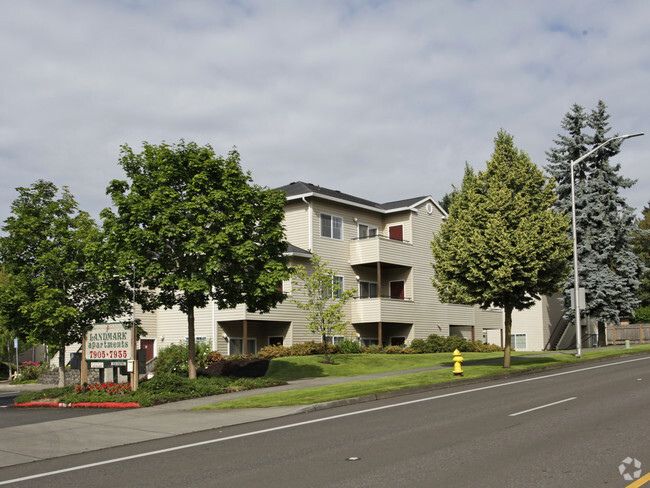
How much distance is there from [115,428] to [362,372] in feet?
46.5

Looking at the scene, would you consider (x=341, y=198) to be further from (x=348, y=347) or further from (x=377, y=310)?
(x=348, y=347)

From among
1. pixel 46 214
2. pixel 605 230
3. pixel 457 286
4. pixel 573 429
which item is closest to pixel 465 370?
pixel 457 286

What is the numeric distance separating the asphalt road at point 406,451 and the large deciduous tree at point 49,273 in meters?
11.9

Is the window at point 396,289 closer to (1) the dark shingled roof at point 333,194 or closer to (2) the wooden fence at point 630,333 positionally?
(1) the dark shingled roof at point 333,194

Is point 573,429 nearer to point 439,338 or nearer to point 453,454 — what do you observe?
point 453,454

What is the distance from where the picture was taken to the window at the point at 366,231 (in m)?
39.4

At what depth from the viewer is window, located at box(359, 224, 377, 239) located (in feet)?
129

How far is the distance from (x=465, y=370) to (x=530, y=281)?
388 centimetres

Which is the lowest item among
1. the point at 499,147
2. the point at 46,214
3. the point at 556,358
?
the point at 556,358

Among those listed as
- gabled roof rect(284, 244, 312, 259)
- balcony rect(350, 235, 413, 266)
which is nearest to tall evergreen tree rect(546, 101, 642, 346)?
balcony rect(350, 235, 413, 266)

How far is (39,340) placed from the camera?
74.0 feet

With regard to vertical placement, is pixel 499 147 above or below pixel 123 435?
above

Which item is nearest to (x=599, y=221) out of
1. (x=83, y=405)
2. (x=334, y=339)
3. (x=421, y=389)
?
(x=334, y=339)

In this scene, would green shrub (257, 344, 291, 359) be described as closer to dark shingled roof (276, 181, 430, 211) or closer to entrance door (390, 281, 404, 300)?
dark shingled roof (276, 181, 430, 211)
